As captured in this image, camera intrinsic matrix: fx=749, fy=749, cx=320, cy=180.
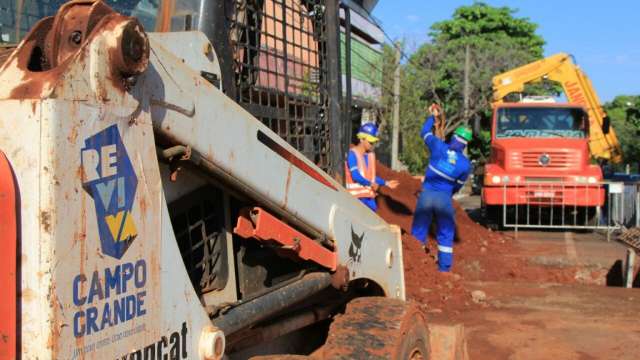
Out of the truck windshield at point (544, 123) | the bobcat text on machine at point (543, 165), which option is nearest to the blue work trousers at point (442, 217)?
the bobcat text on machine at point (543, 165)

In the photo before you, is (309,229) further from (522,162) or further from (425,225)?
(522,162)

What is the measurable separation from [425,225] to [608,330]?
344cm

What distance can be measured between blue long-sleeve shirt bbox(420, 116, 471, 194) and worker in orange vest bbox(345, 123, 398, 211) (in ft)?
3.04

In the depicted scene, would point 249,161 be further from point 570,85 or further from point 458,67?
point 458,67

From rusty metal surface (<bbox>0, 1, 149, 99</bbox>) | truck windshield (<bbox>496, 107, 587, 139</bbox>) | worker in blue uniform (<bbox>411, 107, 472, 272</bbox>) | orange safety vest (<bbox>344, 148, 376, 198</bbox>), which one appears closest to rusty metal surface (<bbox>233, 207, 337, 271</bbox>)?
rusty metal surface (<bbox>0, 1, 149, 99</bbox>)

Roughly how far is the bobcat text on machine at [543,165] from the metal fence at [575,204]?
0.02 metres

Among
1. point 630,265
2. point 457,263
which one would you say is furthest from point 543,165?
point 630,265

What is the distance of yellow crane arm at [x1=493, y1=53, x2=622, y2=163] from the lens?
17.2m

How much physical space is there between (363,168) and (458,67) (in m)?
27.4

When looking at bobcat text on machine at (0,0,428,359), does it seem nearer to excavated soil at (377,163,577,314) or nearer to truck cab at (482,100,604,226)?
excavated soil at (377,163,577,314)

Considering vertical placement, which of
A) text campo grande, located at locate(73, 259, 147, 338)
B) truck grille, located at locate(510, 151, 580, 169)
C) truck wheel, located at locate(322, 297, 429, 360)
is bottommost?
truck wheel, located at locate(322, 297, 429, 360)

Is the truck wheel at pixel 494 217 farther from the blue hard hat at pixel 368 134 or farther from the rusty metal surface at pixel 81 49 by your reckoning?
the rusty metal surface at pixel 81 49

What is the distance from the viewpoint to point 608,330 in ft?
20.2

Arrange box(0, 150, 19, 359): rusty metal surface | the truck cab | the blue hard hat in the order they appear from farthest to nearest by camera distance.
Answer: the truck cab < the blue hard hat < box(0, 150, 19, 359): rusty metal surface
